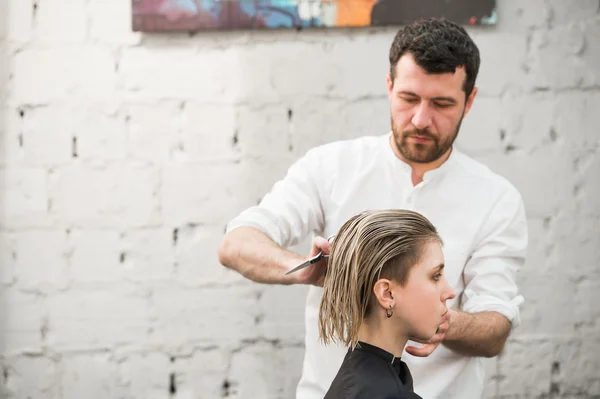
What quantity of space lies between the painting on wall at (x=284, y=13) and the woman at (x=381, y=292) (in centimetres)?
91

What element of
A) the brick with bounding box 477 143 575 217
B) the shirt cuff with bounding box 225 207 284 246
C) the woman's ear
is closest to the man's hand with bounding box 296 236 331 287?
the woman's ear

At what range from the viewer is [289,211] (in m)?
1.70

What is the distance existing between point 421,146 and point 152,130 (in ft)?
2.65

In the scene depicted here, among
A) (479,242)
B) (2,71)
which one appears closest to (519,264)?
(479,242)

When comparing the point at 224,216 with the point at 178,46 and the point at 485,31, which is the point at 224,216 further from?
the point at 485,31

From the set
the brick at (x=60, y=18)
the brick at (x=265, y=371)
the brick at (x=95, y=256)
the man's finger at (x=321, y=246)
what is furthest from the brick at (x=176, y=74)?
the man's finger at (x=321, y=246)

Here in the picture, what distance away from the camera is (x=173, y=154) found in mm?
2074

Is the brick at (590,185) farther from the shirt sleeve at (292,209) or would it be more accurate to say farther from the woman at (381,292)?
the woman at (381,292)

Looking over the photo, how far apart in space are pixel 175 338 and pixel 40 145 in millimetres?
680

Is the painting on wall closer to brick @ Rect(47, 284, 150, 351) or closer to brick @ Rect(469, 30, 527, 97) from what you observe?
brick @ Rect(469, 30, 527, 97)

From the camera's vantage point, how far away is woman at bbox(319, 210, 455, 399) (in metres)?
1.28

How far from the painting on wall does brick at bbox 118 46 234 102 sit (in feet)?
0.24

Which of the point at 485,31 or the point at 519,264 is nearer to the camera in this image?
the point at 519,264

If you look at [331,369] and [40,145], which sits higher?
[40,145]
